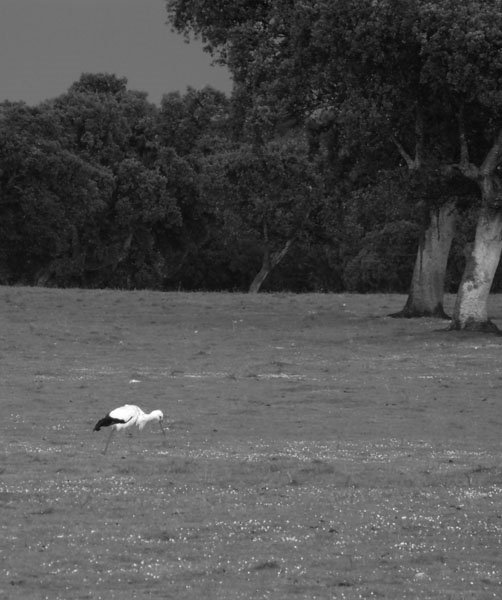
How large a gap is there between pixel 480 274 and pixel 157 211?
46.2m

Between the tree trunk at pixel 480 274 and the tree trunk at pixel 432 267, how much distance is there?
5867mm

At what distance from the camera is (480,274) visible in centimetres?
4450

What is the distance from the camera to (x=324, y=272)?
112 m

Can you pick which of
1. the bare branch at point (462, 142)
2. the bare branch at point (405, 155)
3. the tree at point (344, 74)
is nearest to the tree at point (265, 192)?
the tree at point (344, 74)

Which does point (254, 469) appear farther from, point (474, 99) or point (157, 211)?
point (157, 211)

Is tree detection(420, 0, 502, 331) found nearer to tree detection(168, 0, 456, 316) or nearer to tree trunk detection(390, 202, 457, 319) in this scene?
tree detection(168, 0, 456, 316)

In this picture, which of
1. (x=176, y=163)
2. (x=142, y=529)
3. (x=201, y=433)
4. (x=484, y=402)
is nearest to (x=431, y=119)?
(x=484, y=402)

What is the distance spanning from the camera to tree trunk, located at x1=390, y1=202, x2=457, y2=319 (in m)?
50.9

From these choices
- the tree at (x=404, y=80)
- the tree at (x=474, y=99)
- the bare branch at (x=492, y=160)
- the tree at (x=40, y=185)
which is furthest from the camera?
the tree at (x=40, y=185)

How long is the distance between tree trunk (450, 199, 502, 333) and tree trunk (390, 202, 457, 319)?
5867 millimetres

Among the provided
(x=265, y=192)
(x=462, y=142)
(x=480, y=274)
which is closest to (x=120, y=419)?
(x=480, y=274)

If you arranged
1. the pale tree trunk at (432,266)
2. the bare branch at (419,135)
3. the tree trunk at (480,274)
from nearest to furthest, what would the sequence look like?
the tree trunk at (480,274), the bare branch at (419,135), the pale tree trunk at (432,266)

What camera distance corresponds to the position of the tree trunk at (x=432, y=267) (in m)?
50.9

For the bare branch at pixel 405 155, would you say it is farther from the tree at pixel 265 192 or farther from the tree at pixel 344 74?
the tree at pixel 265 192
